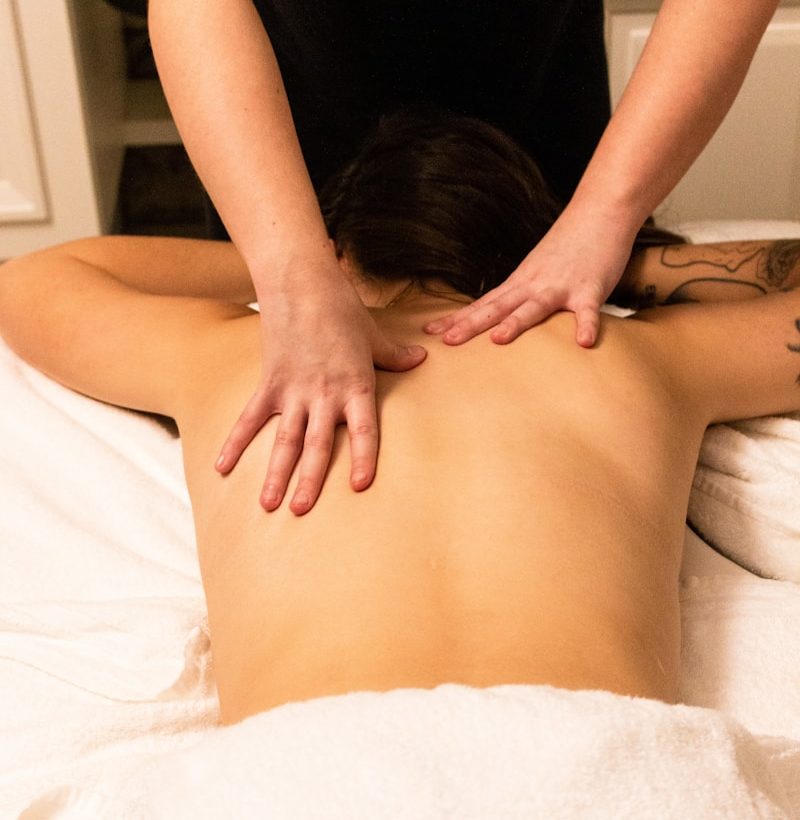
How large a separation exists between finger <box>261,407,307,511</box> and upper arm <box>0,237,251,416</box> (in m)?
0.21

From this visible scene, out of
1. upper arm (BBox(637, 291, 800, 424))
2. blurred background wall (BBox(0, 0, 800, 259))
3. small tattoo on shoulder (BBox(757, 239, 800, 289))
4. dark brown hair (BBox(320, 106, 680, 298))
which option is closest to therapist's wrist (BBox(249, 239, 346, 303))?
dark brown hair (BBox(320, 106, 680, 298))

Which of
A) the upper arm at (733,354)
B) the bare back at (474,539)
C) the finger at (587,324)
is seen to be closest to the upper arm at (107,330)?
the bare back at (474,539)

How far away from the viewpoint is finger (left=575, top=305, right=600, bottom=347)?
39.0 inches

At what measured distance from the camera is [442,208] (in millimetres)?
1193

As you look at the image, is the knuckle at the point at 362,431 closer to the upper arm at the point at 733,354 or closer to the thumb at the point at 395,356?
the thumb at the point at 395,356

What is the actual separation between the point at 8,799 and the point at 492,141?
0.90 metres

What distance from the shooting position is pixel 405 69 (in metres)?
1.51

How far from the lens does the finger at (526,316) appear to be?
3.25 feet

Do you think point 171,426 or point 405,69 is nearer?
point 171,426

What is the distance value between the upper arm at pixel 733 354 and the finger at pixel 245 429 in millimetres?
402

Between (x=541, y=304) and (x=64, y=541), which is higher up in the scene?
(x=541, y=304)

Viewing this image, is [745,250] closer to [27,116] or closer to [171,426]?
[171,426]

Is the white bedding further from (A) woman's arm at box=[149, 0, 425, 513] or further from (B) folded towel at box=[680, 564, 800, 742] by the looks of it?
(A) woman's arm at box=[149, 0, 425, 513]

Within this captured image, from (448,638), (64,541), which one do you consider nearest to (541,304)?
(448,638)
